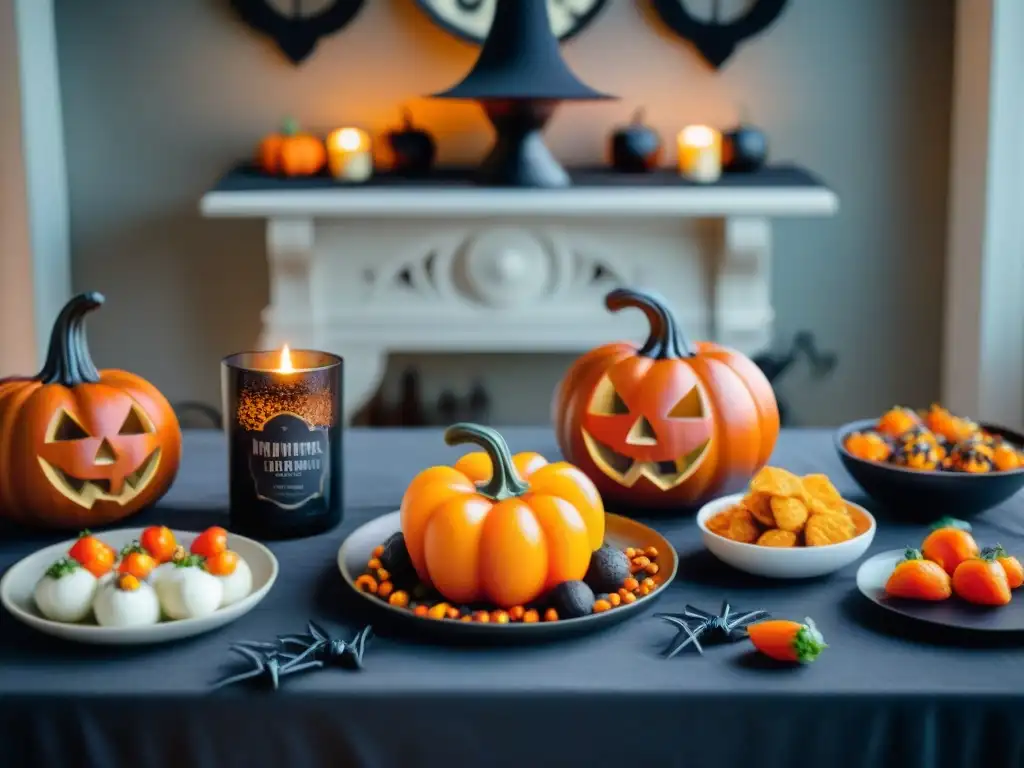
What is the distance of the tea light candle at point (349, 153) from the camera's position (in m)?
2.36

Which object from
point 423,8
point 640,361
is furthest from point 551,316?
point 640,361

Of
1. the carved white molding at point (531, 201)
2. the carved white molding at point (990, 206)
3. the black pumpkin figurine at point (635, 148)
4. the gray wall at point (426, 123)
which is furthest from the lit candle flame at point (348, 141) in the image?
the carved white molding at point (990, 206)

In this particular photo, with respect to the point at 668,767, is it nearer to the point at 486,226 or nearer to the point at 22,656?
the point at 22,656

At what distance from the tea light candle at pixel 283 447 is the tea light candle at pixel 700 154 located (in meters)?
1.37

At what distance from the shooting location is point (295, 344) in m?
2.48

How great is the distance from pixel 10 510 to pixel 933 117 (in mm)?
2108

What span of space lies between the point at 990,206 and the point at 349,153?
1262mm

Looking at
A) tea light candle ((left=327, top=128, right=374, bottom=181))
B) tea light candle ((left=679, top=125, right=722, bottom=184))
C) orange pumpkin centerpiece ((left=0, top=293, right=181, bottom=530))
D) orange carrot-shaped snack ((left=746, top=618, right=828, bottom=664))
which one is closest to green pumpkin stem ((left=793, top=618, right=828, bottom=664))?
orange carrot-shaped snack ((left=746, top=618, right=828, bottom=664))

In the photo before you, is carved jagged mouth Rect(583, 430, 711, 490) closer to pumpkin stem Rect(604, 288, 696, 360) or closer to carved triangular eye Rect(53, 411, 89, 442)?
pumpkin stem Rect(604, 288, 696, 360)

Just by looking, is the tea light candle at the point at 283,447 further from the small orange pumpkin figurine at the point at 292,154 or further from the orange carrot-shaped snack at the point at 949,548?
the small orange pumpkin figurine at the point at 292,154

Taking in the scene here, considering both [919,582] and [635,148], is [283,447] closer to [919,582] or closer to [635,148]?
[919,582]

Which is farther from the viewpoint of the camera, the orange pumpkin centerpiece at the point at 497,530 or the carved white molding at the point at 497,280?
the carved white molding at the point at 497,280

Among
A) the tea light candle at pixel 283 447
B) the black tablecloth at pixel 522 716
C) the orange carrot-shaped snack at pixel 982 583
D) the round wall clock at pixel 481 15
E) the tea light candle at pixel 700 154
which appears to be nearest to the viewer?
the black tablecloth at pixel 522 716

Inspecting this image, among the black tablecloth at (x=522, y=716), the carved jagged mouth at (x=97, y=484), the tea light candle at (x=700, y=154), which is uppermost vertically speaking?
the tea light candle at (x=700, y=154)
